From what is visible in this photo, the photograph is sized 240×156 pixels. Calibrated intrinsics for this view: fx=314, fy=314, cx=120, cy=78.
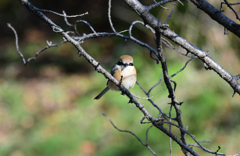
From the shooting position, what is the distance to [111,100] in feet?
19.3

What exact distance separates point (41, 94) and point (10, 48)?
2086 mm

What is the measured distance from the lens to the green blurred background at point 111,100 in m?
4.88

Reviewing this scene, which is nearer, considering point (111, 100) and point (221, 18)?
point (221, 18)

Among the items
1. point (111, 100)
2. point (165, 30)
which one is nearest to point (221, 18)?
point (165, 30)

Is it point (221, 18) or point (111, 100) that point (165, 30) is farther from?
point (111, 100)

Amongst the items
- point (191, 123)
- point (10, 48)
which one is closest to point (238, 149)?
point (191, 123)

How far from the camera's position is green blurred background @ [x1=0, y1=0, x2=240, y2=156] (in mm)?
4879

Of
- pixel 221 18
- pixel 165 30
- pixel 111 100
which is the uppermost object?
pixel 111 100

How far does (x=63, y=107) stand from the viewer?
633 centimetres

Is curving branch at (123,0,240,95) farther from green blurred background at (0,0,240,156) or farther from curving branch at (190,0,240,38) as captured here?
green blurred background at (0,0,240,156)

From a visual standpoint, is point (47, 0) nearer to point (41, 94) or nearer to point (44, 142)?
point (41, 94)

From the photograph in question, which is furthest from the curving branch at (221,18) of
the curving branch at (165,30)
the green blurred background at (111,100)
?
the green blurred background at (111,100)

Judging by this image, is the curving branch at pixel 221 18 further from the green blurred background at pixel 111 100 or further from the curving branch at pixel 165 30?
the green blurred background at pixel 111 100

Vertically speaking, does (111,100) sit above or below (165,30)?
above
